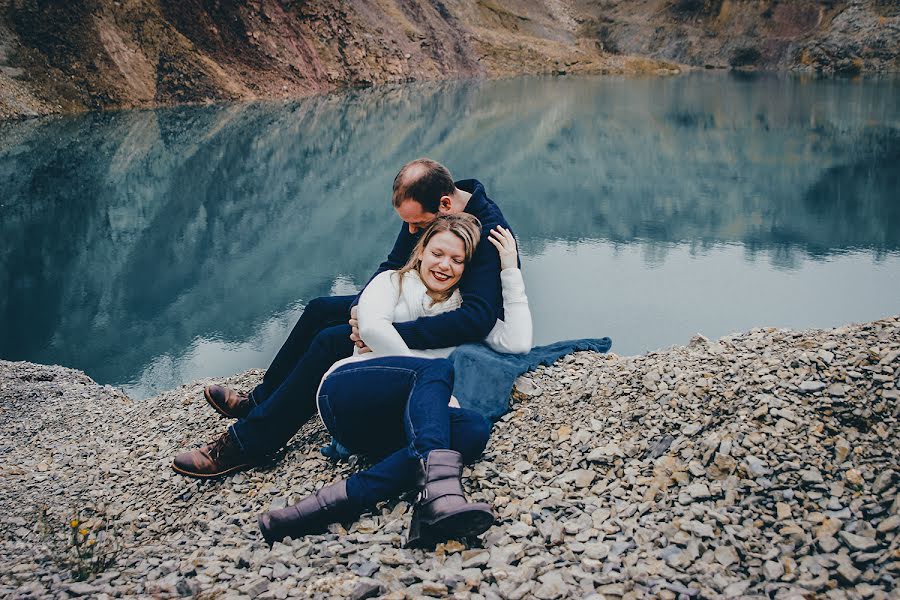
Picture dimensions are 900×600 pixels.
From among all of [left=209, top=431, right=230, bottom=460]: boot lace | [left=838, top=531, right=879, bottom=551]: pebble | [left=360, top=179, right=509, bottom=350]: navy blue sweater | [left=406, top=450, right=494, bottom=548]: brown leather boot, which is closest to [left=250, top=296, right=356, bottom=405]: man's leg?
[left=209, top=431, right=230, bottom=460]: boot lace

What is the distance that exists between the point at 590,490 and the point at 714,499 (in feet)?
2.01

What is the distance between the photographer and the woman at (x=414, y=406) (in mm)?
3570

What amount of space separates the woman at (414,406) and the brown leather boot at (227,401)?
1.14 metres

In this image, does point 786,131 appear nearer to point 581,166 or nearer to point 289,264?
point 581,166

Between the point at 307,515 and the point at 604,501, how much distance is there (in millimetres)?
1436

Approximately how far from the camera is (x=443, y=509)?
3436mm

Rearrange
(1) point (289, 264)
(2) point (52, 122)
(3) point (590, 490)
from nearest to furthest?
1. (3) point (590, 490)
2. (1) point (289, 264)
3. (2) point (52, 122)

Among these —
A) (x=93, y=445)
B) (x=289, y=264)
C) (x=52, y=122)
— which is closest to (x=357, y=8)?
(x=52, y=122)

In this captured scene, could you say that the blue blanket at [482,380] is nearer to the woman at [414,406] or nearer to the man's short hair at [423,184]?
the woman at [414,406]

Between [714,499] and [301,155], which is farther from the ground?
[301,155]

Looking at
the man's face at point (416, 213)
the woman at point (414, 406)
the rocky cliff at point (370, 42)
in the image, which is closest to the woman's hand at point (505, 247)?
the woman at point (414, 406)

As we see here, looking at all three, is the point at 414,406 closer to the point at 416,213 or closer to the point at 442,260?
the point at 442,260

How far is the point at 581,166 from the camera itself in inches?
886

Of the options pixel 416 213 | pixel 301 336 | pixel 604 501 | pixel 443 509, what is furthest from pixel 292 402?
pixel 604 501
